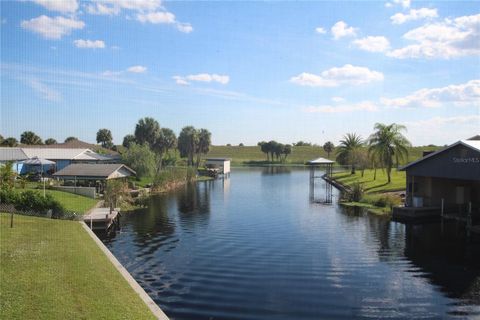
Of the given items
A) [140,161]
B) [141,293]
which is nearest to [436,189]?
[141,293]

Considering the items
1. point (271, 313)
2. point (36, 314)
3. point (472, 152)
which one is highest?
point (472, 152)

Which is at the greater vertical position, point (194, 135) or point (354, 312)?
point (194, 135)

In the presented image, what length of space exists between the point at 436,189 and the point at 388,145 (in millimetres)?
20810

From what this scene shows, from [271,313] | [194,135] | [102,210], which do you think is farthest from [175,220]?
[194,135]

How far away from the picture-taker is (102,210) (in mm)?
34969

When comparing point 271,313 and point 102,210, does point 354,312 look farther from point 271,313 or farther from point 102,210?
point 102,210

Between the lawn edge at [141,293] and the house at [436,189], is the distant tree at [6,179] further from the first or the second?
the house at [436,189]

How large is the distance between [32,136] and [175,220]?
285ft

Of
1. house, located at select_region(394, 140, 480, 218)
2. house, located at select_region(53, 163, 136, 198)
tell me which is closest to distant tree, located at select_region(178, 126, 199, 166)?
house, located at select_region(53, 163, 136, 198)

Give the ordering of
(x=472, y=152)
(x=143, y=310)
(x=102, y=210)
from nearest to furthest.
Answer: (x=143, y=310) < (x=472, y=152) < (x=102, y=210)

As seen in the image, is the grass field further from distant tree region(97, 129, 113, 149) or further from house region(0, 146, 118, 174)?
house region(0, 146, 118, 174)

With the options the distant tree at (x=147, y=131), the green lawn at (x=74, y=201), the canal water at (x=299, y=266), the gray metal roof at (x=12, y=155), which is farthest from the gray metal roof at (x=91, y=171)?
the distant tree at (x=147, y=131)

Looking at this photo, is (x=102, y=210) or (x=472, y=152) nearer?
(x=472, y=152)

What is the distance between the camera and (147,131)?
287 ft
